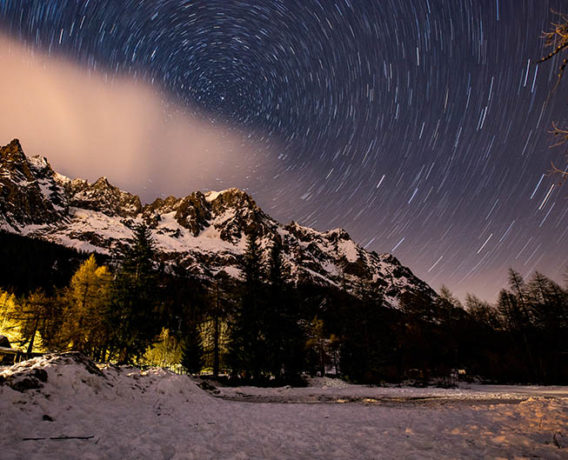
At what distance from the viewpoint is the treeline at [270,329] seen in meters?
23.7

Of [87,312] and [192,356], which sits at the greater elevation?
[87,312]

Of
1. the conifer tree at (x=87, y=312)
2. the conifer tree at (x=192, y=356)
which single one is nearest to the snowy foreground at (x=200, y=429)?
the conifer tree at (x=87, y=312)

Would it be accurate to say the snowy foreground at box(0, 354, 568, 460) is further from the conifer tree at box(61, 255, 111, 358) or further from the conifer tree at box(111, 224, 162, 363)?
the conifer tree at box(61, 255, 111, 358)

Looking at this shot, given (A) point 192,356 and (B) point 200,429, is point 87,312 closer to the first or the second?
(A) point 192,356

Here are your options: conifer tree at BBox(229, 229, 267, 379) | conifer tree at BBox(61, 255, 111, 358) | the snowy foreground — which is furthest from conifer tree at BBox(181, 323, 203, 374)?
the snowy foreground

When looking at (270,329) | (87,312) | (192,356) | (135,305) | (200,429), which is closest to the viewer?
(200,429)

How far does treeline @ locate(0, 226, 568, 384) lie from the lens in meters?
23.7

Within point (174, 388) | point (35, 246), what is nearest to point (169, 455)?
point (174, 388)

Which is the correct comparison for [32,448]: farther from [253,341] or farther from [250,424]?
[253,341]

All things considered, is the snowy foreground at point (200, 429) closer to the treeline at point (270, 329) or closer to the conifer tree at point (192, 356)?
the treeline at point (270, 329)

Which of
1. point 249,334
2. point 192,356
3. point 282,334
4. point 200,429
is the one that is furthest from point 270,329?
point 200,429

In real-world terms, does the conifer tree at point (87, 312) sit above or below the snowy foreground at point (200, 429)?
above

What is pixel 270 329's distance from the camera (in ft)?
80.9

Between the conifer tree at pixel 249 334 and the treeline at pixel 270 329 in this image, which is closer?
the treeline at pixel 270 329
